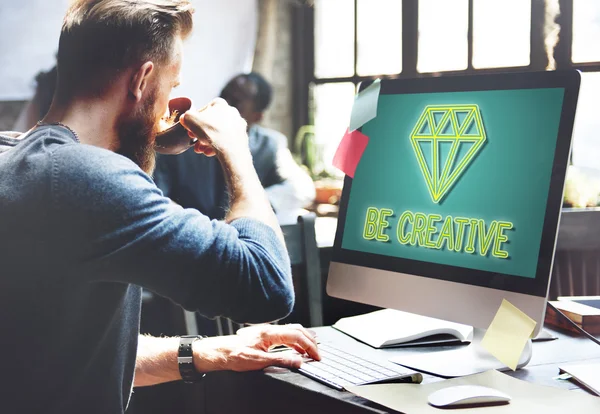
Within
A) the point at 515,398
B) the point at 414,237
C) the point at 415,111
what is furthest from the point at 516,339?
the point at 415,111

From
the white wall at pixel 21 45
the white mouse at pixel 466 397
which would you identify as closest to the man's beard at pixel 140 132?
the white mouse at pixel 466 397

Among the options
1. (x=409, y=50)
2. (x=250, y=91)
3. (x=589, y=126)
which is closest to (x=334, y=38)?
(x=409, y=50)

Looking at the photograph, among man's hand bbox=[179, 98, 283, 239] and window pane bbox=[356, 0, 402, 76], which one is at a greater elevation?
window pane bbox=[356, 0, 402, 76]

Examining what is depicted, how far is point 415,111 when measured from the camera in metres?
1.29

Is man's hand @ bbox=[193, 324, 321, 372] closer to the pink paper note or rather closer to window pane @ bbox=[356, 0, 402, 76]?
the pink paper note

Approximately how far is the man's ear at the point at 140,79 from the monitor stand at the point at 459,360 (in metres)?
0.56

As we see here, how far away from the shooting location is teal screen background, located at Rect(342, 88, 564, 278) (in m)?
1.12

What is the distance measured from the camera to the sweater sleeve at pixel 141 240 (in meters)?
0.97

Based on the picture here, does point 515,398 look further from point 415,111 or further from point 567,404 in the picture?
point 415,111

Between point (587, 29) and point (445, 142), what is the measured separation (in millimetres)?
3322

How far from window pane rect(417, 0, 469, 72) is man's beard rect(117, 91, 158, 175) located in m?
3.78

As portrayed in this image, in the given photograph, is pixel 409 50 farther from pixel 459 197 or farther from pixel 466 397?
pixel 466 397

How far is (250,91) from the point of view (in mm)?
3928

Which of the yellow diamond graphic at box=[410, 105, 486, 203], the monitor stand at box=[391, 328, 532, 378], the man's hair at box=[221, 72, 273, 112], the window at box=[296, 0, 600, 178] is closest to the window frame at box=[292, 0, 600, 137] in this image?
the window at box=[296, 0, 600, 178]
